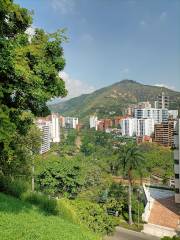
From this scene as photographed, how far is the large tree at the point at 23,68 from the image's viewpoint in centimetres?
873

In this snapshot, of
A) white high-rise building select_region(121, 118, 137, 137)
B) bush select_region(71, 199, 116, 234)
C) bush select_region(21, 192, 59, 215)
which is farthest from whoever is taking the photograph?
white high-rise building select_region(121, 118, 137, 137)

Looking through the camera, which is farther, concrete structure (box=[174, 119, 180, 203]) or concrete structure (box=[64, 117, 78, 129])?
concrete structure (box=[64, 117, 78, 129])

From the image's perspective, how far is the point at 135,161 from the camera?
82.8 ft

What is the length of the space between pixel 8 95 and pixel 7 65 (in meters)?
1.59

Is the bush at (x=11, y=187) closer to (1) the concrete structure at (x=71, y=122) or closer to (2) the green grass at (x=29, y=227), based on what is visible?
(2) the green grass at (x=29, y=227)

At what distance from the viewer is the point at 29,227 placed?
9586 millimetres

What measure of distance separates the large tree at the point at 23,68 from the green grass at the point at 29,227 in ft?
6.42

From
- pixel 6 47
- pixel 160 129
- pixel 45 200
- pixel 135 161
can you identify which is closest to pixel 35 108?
pixel 6 47

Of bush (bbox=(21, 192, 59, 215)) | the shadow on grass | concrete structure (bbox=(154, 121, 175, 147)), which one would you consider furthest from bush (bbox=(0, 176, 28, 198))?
concrete structure (bbox=(154, 121, 175, 147))

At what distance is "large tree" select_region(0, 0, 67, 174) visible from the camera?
344 inches

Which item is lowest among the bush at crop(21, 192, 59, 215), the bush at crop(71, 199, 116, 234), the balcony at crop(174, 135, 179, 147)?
the bush at crop(71, 199, 116, 234)

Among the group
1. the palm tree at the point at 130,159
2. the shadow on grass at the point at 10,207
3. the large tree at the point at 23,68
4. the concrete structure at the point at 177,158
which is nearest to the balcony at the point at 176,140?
the concrete structure at the point at 177,158

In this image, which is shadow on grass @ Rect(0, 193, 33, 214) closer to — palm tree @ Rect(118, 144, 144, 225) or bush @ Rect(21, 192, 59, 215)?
bush @ Rect(21, 192, 59, 215)

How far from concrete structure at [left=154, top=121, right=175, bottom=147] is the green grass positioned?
82093 mm
